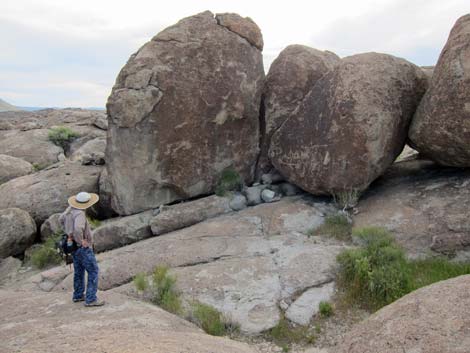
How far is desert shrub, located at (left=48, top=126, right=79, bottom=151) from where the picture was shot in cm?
1775

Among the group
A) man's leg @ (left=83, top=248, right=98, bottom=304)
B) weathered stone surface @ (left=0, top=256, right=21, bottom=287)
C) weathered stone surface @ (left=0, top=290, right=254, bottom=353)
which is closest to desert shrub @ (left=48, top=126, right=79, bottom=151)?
weathered stone surface @ (left=0, top=256, right=21, bottom=287)

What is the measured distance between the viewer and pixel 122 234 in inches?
403

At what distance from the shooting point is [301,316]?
666 cm

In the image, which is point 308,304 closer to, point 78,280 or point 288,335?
point 288,335

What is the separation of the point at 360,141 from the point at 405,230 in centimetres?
190

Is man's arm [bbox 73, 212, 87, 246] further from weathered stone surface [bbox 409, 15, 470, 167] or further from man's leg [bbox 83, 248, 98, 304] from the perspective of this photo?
weathered stone surface [bbox 409, 15, 470, 167]

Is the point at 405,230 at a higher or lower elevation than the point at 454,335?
lower

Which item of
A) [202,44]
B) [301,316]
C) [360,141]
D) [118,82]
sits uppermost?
[202,44]

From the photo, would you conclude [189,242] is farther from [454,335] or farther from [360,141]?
[454,335]

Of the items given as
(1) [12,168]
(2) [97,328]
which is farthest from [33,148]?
(2) [97,328]

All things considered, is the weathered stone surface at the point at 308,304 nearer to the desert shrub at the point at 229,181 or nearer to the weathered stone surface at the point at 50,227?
the desert shrub at the point at 229,181

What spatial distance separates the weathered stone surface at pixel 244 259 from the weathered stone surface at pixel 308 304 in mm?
124

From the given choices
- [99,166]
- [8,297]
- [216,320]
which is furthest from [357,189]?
[99,166]

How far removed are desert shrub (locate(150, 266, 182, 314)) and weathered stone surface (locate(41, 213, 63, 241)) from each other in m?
4.52
